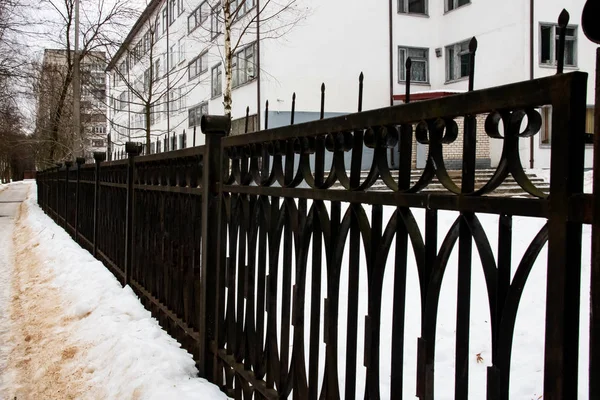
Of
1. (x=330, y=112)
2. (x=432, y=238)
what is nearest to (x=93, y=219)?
(x=432, y=238)

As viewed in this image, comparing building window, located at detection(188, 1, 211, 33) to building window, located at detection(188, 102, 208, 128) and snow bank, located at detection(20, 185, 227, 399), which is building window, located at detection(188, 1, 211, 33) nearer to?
building window, located at detection(188, 102, 208, 128)

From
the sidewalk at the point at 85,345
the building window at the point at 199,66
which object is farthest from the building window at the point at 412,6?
the sidewalk at the point at 85,345

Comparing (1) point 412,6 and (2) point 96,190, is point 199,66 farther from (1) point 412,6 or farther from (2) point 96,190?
(2) point 96,190

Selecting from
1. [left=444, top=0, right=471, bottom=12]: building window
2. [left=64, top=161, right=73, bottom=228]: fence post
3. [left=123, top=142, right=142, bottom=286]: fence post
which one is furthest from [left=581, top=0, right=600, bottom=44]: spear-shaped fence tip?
[left=444, top=0, right=471, bottom=12]: building window

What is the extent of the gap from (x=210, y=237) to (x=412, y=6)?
71.4 feet

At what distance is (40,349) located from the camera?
4641mm

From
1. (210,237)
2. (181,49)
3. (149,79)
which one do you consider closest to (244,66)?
(149,79)

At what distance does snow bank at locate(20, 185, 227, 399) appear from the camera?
10.9ft

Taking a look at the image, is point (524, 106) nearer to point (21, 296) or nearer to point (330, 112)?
point (21, 296)

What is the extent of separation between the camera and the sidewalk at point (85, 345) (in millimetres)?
3469

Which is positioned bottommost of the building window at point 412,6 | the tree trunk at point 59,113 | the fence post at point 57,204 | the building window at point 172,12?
the fence post at point 57,204

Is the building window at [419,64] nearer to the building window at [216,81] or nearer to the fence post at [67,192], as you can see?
the building window at [216,81]

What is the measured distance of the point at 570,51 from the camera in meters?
20.7

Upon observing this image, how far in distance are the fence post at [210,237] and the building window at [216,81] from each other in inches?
889
